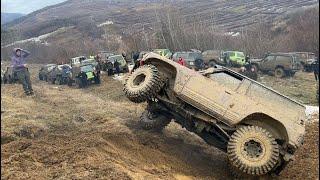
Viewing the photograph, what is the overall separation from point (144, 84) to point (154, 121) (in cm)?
161

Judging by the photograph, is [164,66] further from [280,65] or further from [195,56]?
[195,56]

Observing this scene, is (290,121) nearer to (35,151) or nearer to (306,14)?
(35,151)

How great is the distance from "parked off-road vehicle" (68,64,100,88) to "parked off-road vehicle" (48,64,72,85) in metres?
0.54

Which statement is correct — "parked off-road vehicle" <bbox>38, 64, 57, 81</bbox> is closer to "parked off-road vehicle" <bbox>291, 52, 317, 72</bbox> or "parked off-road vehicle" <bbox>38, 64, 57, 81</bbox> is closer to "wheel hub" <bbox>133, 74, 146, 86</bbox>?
"parked off-road vehicle" <bbox>291, 52, 317, 72</bbox>

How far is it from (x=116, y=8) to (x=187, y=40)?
38294 mm

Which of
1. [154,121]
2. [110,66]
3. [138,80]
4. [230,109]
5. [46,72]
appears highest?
[138,80]

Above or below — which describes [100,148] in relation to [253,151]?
above

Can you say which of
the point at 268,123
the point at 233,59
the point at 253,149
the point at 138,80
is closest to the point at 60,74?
the point at 233,59

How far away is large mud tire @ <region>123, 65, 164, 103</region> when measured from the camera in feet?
31.8

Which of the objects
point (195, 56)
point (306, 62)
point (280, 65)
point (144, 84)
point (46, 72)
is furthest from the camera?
point (195, 56)

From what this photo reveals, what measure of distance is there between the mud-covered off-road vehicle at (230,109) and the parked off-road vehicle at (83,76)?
38.1ft

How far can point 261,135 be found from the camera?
8.74m

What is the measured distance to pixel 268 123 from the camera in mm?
9188

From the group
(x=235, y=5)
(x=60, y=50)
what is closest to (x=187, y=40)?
(x=60, y=50)
